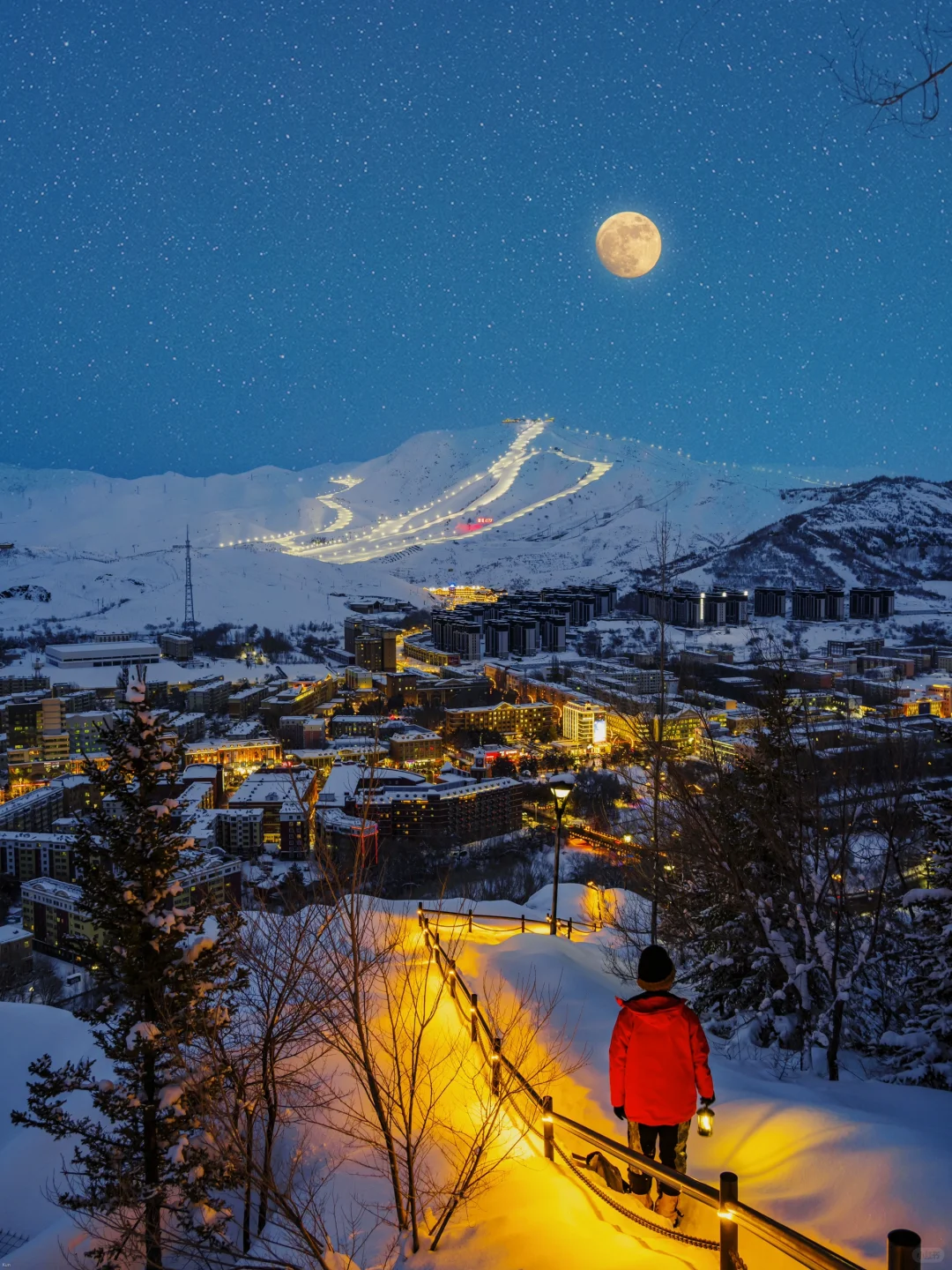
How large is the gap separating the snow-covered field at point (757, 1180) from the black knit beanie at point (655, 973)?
2.55ft

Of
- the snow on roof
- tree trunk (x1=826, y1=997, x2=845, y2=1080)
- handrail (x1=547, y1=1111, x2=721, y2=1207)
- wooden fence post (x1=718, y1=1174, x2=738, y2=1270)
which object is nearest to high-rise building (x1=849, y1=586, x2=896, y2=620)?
the snow on roof

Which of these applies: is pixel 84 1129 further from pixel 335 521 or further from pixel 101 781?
pixel 335 521

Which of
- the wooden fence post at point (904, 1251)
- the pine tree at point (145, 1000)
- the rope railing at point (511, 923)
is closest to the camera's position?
the wooden fence post at point (904, 1251)

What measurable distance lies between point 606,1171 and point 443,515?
159 meters

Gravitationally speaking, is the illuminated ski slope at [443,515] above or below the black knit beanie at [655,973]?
above

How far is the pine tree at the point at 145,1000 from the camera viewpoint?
442 cm

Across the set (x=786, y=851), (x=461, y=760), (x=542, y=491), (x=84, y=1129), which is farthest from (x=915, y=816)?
(x=542, y=491)

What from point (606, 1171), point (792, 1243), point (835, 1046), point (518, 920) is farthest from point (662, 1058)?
point (518, 920)

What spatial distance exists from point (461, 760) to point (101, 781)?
2700 cm

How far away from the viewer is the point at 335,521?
554 ft

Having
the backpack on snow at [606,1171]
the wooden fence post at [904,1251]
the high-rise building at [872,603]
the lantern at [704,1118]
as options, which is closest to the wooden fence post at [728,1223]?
the wooden fence post at [904,1251]

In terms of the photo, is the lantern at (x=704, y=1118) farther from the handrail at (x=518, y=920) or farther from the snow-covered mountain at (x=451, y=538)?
the snow-covered mountain at (x=451, y=538)

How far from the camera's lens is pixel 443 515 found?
15988 centimetres

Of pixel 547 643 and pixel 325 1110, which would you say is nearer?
pixel 325 1110
